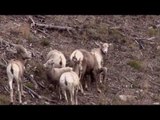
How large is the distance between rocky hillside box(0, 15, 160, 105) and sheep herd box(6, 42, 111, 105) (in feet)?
1.03

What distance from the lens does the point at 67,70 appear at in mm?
9812

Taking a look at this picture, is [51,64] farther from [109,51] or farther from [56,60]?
[109,51]

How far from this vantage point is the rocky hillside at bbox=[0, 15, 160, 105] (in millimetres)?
10836

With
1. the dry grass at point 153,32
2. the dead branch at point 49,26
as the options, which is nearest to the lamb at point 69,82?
the dead branch at point 49,26

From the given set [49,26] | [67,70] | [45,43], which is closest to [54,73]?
[67,70]

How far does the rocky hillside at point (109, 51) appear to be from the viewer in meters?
10.8

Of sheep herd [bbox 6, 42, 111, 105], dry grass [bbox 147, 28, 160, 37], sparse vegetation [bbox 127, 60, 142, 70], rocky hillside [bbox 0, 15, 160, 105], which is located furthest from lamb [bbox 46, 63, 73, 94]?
dry grass [bbox 147, 28, 160, 37]

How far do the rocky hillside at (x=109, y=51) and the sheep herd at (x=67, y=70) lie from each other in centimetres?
32

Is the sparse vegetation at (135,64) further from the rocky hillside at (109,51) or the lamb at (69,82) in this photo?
the lamb at (69,82)

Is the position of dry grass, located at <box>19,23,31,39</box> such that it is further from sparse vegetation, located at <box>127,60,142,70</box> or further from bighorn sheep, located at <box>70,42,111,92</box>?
sparse vegetation, located at <box>127,60,142,70</box>

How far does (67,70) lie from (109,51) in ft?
16.9
